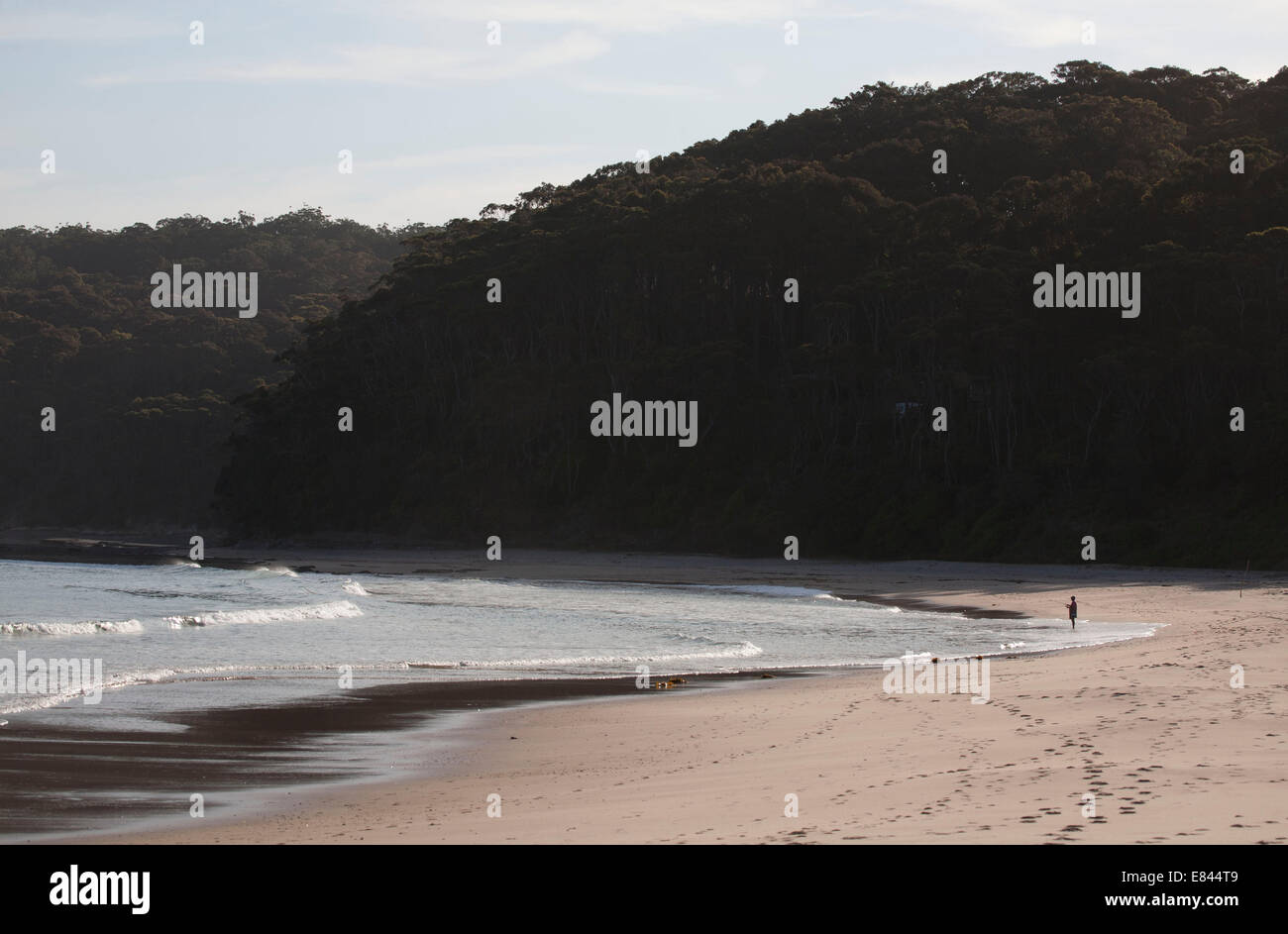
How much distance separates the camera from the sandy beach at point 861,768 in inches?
276

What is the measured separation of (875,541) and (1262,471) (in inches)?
501

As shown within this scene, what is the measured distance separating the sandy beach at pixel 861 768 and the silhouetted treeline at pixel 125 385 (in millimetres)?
70519

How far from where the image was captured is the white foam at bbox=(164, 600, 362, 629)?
24.0 meters

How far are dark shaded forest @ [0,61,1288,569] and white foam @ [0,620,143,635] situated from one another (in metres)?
28.7

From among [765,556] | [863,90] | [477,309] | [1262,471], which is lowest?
[765,556]

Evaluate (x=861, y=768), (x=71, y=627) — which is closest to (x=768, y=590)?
(x=71, y=627)

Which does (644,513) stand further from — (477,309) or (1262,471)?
(1262,471)

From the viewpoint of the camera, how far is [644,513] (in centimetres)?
5372

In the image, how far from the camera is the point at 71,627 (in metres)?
22.0

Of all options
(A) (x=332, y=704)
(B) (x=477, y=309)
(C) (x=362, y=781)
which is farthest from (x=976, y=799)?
(B) (x=477, y=309)

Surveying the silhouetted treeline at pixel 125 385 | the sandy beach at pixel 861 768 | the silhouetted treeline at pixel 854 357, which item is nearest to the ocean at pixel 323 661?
the sandy beach at pixel 861 768

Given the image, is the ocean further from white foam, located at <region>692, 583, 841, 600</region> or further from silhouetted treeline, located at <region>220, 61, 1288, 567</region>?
silhouetted treeline, located at <region>220, 61, 1288, 567</region>

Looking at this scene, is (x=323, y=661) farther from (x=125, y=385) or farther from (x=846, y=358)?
(x=125, y=385)

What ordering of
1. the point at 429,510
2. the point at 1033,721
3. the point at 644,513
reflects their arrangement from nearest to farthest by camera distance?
the point at 1033,721 → the point at 644,513 → the point at 429,510
